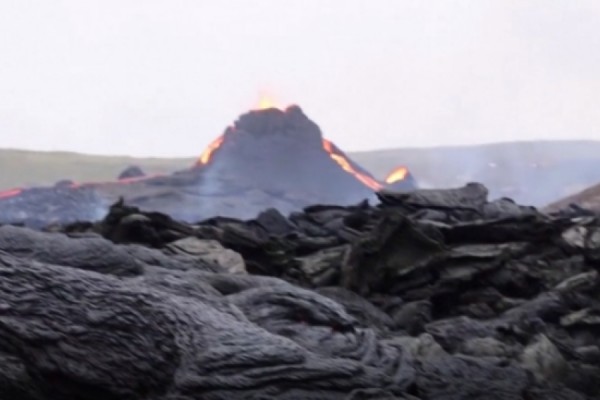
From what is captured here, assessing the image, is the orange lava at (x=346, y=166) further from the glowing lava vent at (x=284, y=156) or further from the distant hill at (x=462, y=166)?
the distant hill at (x=462, y=166)

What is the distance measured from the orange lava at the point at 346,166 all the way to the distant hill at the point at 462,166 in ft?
23.0

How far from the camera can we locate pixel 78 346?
183 inches

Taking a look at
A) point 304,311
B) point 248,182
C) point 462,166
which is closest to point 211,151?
point 248,182

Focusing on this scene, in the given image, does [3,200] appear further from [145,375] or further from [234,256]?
[145,375]

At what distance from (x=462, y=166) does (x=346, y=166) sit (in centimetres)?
1260

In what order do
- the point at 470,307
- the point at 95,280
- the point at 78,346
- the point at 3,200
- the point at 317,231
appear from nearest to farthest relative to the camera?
the point at 78,346
the point at 95,280
the point at 470,307
the point at 317,231
the point at 3,200

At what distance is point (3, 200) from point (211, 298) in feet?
64.3

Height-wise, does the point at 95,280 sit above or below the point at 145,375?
above

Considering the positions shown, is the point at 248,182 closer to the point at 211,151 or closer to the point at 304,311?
the point at 211,151

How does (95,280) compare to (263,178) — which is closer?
(95,280)

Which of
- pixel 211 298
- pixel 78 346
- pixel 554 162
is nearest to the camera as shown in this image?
pixel 78 346

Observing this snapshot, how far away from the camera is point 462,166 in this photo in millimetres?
39500

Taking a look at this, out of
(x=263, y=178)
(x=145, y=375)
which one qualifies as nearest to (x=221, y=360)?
(x=145, y=375)

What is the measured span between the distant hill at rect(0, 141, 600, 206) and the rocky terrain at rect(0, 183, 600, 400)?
80.6 ft
